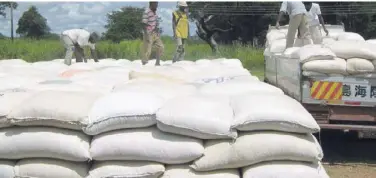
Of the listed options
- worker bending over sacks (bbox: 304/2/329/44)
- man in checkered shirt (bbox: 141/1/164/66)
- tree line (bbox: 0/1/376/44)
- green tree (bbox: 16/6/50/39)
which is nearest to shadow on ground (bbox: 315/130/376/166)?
worker bending over sacks (bbox: 304/2/329/44)

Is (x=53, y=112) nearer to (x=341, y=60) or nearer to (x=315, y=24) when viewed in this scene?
(x=341, y=60)

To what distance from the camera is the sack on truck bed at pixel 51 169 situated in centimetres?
288

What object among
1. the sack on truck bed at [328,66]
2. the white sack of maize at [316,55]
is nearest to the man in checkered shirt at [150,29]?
the white sack of maize at [316,55]

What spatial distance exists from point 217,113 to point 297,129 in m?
0.42

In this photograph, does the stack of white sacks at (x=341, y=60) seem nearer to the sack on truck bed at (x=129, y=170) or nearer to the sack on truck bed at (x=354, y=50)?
the sack on truck bed at (x=354, y=50)

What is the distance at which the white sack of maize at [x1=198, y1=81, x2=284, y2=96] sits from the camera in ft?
11.3

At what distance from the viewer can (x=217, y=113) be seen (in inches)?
112

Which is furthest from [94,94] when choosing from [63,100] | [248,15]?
[248,15]

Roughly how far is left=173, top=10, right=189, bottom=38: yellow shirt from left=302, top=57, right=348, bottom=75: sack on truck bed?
4.49 metres

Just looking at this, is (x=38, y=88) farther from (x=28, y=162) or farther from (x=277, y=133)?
(x=277, y=133)

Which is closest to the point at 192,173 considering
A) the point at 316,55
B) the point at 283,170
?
the point at 283,170

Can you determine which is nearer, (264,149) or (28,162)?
(264,149)

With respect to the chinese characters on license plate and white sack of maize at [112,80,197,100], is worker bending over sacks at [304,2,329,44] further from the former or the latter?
white sack of maize at [112,80,197,100]

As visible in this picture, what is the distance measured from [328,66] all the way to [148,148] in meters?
2.50
